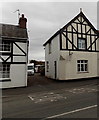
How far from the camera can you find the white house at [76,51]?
19938 millimetres

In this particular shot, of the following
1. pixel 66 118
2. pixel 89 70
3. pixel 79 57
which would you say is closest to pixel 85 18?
pixel 79 57

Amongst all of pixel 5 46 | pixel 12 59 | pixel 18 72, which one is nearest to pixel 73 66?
pixel 18 72

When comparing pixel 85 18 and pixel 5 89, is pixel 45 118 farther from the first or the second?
pixel 85 18

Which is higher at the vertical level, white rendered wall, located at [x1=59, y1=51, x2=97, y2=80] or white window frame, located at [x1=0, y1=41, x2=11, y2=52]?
white window frame, located at [x1=0, y1=41, x2=11, y2=52]

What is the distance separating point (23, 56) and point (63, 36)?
6.45m

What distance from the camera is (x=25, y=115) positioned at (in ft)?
22.5

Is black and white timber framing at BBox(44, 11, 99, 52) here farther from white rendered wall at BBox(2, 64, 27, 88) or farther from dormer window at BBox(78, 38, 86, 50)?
white rendered wall at BBox(2, 64, 27, 88)

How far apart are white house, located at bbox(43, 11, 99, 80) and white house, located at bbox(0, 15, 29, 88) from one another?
5290 mm

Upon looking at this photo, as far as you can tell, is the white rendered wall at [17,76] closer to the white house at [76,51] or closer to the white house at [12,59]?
the white house at [12,59]

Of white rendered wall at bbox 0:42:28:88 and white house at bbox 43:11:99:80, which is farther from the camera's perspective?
white house at bbox 43:11:99:80

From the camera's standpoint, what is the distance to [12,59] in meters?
16.0

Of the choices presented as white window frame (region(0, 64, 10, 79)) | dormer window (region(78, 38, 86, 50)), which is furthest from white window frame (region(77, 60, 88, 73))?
white window frame (region(0, 64, 10, 79))

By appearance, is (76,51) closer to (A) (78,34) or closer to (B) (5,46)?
(A) (78,34)

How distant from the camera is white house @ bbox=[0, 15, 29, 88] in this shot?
51.5 ft
